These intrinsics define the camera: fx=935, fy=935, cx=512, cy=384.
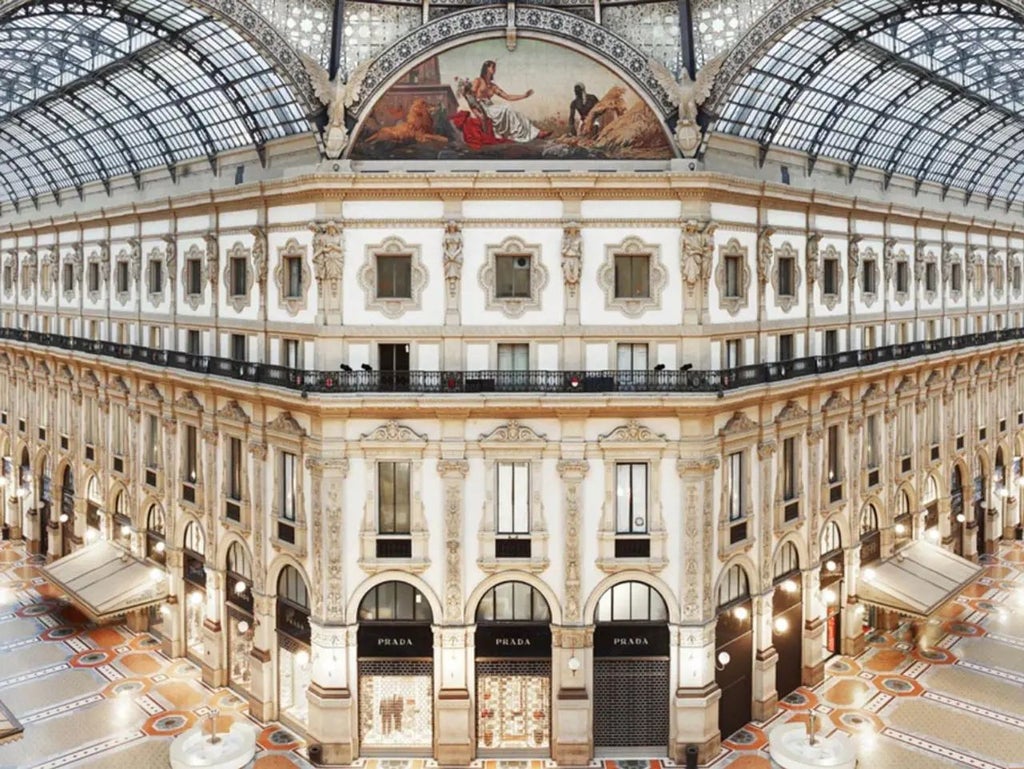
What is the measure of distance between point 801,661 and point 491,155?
76.4ft

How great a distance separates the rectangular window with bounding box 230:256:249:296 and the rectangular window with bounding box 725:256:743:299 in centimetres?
1742

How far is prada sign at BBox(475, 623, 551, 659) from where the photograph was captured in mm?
31406

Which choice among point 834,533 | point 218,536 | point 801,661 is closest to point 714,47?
point 834,533

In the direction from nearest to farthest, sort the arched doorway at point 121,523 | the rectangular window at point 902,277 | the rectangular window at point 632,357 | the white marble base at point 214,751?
the white marble base at point 214,751
the rectangular window at point 632,357
the rectangular window at point 902,277
the arched doorway at point 121,523

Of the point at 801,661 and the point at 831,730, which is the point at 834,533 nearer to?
the point at 801,661

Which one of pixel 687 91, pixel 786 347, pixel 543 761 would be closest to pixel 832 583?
pixel 786 347

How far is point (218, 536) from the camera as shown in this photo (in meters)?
36.9

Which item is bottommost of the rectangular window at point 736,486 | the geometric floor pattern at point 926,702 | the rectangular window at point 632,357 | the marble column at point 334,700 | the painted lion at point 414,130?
the geometric floor pattern at point 926,702

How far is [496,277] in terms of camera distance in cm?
3100

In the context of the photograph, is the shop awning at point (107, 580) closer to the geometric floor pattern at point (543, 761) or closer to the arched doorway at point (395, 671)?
the geometric floor pattern at point (543, 761)

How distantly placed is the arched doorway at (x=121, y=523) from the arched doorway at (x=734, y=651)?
28051 mm

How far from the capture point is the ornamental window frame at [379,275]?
1214 inches

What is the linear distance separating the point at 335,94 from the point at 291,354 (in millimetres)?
9226

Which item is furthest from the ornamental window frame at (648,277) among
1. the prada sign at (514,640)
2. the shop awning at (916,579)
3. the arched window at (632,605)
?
the shop awning at (916,579)
